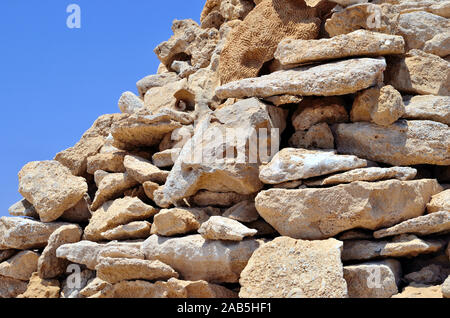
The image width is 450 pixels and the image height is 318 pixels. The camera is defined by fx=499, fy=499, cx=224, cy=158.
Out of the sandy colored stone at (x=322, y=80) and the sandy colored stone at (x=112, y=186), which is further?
the sandy colored stone at (x=112, y=186)

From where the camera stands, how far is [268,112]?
5.29 metres

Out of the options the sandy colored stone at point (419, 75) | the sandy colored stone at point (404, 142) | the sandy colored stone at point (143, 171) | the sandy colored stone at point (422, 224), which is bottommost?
the sandy colored stone at point (422, 224)

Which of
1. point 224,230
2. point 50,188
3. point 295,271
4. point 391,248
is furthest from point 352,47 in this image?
point 50,188

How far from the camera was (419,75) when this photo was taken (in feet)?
18.0

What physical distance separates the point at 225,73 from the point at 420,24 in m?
2.50

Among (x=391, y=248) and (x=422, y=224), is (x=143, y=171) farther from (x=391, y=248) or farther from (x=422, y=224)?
(x=422, y=224)

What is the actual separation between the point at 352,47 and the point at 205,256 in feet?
8.58

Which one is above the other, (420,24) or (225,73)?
(420,24)

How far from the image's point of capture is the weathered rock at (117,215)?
18.2ft

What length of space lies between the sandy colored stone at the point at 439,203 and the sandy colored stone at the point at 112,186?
332 cm

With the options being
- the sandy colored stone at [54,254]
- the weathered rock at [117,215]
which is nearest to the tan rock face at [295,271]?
the weathered rock at [117,215]

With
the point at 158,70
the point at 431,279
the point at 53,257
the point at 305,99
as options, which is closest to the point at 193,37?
the point at 158,70

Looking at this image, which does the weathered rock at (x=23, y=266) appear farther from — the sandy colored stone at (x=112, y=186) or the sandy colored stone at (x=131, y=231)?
the sandy colored stone at (x=131, y=231)
